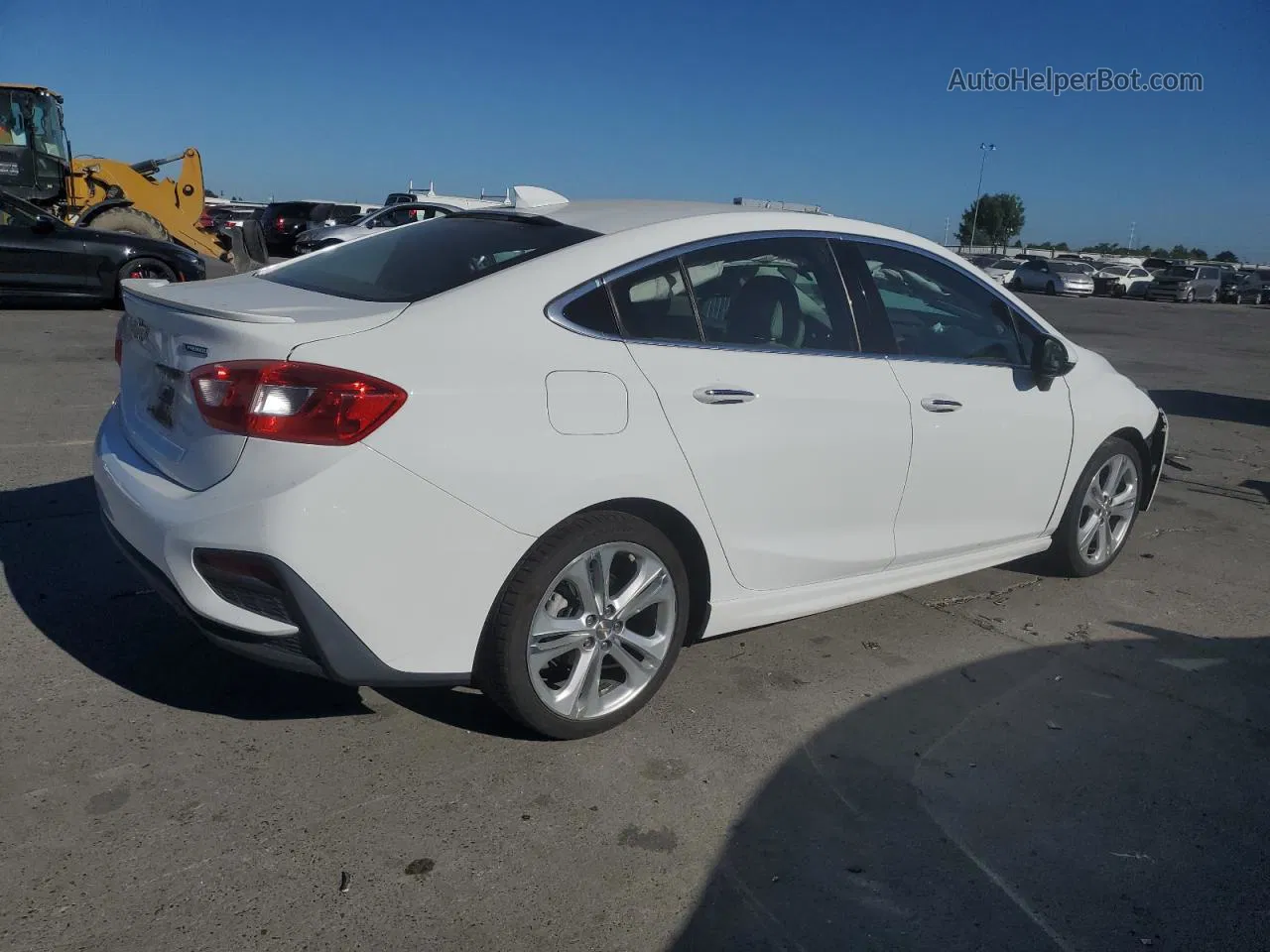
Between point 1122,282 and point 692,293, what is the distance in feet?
156

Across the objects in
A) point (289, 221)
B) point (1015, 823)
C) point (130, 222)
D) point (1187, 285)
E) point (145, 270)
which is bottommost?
point (1015, 823)

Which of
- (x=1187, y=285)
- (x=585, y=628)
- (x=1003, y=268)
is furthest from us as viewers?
(x=1003, y=268)

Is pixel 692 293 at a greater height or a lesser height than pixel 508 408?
greater

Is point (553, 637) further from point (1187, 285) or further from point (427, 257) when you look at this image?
point (1187, 285)

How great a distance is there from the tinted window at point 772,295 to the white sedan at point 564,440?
0.5 inches

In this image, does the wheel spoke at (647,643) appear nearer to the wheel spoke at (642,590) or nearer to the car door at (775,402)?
the wheel spoke at (642,590)

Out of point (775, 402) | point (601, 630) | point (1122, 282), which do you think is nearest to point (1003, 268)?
point (1122, 282)

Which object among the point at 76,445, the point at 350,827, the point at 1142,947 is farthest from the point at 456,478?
the point at 76,445

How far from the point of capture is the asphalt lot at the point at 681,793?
8.41ft

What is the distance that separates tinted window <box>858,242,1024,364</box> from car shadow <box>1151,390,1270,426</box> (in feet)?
21.8

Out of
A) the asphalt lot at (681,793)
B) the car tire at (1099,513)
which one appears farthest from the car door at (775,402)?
the car tire at (1099,513)

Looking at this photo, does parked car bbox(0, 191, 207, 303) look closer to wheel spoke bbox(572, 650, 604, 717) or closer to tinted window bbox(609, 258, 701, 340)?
tinted window bbox(609, 258, 701, 340)

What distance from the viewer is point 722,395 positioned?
11.3 feet

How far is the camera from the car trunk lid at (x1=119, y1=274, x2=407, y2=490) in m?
2.83
